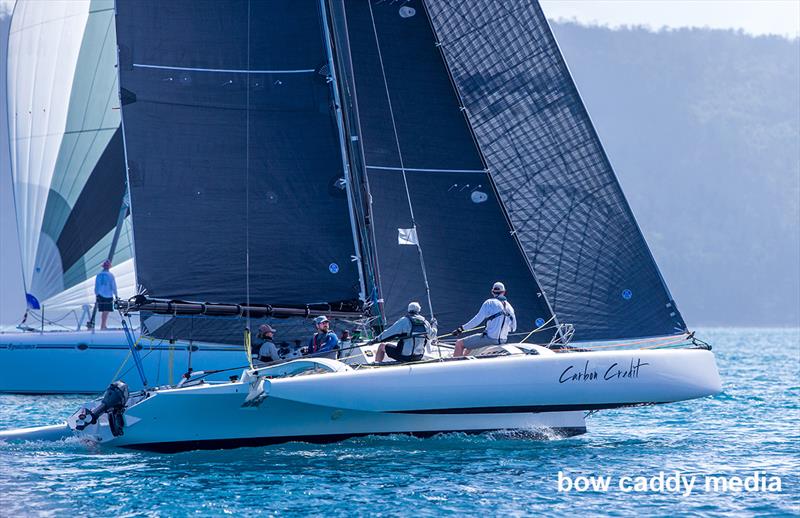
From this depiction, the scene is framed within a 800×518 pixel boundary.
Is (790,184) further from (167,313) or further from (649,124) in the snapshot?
(167,313)

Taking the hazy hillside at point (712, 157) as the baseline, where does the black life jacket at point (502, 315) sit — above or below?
below

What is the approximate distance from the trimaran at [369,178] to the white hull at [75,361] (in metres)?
6.27

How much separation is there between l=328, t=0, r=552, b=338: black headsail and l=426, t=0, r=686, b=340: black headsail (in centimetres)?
26

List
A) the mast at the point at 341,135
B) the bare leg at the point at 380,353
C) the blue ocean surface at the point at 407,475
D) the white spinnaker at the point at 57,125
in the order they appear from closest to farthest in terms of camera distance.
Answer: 1. the blue ocean surface at the point at 407,475
2. the bare leg at the point at 380,353
3. the mast at the point at 341,135
4. the white spinnaker at the point at 57,125

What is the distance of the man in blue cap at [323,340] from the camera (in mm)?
14758

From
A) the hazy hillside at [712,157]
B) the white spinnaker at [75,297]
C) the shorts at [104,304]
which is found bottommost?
the shorts at [104,304]

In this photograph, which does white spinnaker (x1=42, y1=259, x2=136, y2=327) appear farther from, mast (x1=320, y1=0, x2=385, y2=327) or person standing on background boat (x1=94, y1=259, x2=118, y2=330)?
mast (x1=320, y1=0, x2=385, y2=327)

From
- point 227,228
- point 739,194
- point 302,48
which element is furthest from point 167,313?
point 739,194

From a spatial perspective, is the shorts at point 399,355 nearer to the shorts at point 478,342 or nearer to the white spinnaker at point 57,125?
the shorts at point 478,342

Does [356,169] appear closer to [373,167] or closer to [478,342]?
[373,167]

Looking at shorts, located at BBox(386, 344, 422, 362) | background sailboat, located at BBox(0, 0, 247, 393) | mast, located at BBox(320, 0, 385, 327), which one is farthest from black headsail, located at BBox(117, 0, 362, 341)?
background sailboat, located at BBox(0, 0, 247, 393)

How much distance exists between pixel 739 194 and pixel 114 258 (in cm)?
12181

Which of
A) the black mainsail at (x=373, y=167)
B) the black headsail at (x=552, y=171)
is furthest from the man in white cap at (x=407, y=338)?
the black headsail at (x=552, y=171)

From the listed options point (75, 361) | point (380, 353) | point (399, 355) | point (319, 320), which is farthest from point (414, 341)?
point (75, 361)
